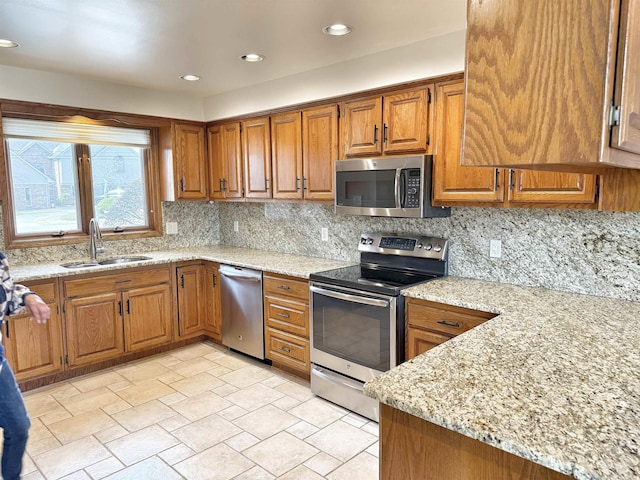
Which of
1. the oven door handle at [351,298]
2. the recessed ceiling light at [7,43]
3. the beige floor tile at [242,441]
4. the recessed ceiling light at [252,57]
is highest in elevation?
the recessed ceiling light at [252,57]

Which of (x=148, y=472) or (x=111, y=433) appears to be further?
(x=111, y=433)

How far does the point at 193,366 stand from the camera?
12.3 feet

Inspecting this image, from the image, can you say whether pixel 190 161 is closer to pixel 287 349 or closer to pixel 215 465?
pixel 287 349

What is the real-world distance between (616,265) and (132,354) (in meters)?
3.67

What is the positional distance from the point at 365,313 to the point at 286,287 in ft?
2.72

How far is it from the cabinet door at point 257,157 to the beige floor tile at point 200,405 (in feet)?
5.61

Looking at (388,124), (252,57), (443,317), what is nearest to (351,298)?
(443,317)

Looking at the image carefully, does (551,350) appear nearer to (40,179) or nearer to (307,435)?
(307,435)

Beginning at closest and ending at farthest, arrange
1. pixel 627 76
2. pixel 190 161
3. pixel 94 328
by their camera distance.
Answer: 1. pixel 627 76
2. pixel 94 328
3. pixel 190 161

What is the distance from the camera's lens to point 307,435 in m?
2.67

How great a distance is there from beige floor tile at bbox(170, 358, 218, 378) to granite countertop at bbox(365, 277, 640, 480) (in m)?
2.57

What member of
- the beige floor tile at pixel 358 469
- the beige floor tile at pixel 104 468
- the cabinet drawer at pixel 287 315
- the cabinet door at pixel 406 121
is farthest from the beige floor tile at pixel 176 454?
the cabinet door at pixel 406 121

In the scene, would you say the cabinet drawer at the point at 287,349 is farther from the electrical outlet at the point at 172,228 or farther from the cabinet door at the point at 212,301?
the electrical outlet at the point at 172,228

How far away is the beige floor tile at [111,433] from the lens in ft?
8.69
